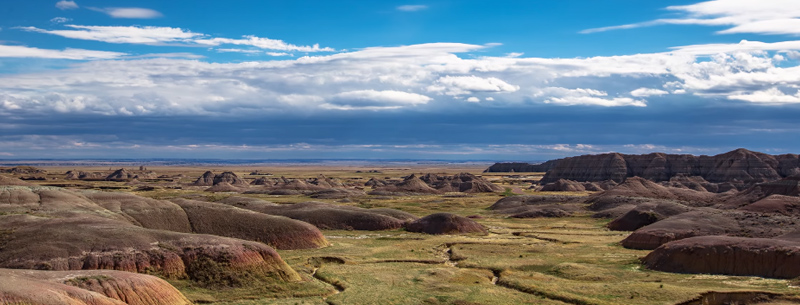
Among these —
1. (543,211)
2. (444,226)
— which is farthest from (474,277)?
(543,211)

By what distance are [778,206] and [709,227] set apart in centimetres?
1960

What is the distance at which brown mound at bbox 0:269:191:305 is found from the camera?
24.9m

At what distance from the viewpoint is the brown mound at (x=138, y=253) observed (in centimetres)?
3753

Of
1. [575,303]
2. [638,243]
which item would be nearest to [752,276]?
[575,303]

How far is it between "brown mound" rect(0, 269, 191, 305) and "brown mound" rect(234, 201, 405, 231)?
40615 mm

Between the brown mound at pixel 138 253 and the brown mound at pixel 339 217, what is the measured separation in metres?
32.2

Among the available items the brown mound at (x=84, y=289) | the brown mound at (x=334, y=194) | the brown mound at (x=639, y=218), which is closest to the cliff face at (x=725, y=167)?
the brown mound at (x=334, y=194)

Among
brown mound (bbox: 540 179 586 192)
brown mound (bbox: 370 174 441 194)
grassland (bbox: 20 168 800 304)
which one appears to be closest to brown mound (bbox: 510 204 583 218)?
grassland (bbox: 20 168 800 304)

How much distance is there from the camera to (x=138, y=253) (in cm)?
3866

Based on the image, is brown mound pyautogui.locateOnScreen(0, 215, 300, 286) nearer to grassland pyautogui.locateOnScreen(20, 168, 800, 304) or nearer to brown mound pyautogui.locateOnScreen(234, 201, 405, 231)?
grassland pyautogui.locateOnScreen(20, 168, 800, 304)

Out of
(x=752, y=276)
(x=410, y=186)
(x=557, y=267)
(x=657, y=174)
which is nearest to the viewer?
(x=752, y=276)

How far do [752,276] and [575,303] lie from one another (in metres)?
13.8

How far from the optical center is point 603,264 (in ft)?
161

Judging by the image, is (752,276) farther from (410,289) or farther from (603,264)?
(410,289)
